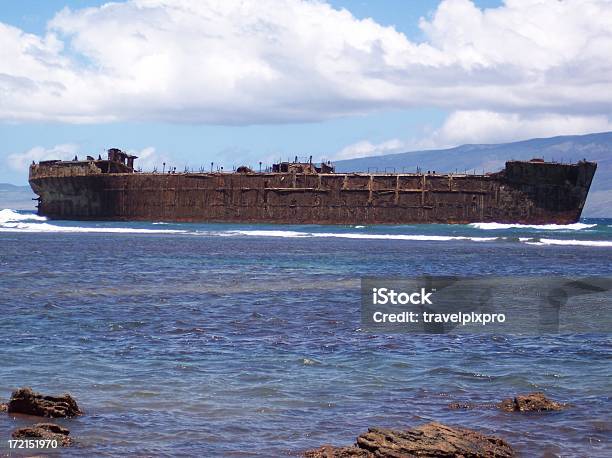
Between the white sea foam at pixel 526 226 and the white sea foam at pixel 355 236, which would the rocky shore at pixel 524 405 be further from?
the white sea foam at pixel 526 226

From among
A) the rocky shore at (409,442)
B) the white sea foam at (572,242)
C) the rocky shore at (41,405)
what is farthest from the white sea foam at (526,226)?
the rocky shore at (41,405)

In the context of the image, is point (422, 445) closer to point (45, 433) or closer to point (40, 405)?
point (45, 433)

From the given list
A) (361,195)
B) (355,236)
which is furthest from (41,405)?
(361,195)

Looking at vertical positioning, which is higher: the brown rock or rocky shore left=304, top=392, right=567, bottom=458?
rocky shore left=304, top=392, right=567, bottom=458

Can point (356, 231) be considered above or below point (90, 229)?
above

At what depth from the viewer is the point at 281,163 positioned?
80.8 m

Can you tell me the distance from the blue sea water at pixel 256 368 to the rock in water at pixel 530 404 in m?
0.24

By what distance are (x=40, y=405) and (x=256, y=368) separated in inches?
170

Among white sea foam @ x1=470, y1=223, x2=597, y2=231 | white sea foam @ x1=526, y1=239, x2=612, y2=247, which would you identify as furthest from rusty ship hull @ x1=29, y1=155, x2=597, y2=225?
white sea foam @ x1=526, y1=239, x2=612, y2=247

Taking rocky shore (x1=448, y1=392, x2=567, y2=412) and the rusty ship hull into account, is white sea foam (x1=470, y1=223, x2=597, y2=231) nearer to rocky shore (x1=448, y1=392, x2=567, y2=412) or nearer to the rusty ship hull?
the rusty ship hull

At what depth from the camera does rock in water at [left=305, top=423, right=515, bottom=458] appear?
10141 millimetres

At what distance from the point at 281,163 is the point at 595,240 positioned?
28424 millimetres

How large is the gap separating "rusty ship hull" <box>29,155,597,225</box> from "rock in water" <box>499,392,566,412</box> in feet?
207

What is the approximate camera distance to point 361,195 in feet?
256
